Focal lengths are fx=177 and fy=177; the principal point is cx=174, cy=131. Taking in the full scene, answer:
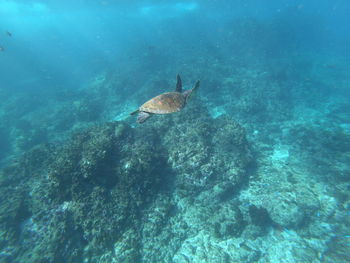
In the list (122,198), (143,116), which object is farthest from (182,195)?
(143,116)

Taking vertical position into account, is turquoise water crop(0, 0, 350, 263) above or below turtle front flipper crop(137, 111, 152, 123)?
below

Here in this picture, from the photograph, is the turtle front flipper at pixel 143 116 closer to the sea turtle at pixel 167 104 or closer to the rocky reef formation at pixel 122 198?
the sea turtle at pixel 167 104

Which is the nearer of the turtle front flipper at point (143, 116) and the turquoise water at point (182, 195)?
the turtle front flipper at point (143, 116)

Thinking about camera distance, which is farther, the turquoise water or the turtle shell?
the turquoise water

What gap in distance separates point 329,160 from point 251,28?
34750 mm

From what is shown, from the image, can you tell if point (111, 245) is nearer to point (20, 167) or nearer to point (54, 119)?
point (20, 167)

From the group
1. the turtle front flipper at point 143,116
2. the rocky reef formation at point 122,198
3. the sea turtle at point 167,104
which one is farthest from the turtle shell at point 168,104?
the rocky reef formation at point 122,198

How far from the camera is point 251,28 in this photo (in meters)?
35.8

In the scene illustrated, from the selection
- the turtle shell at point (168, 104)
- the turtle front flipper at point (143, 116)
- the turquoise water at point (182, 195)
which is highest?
the turtle shell at point (168, 104)

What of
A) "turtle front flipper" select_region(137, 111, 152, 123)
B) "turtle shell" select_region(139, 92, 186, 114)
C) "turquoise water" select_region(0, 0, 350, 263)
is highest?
"turtle shell" select_region(139, 92, 186, 114)

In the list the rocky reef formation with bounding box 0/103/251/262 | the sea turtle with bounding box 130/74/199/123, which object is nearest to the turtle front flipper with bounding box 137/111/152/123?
the sea turtle with bounding box 130/74/199/123

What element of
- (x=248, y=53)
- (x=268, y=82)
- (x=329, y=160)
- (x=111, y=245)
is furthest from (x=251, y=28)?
(x=111, y=245)

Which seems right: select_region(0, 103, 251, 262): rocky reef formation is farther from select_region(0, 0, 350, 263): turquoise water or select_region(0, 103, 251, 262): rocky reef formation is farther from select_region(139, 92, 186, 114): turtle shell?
select_region(139, 92, 186, 114): turtle shell

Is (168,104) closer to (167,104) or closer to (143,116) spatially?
(167,104)
